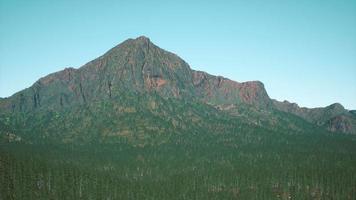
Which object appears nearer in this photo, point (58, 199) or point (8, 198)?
point (8, 198)

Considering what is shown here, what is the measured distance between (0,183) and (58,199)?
22.9 m

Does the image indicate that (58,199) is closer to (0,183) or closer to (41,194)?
(41,194)

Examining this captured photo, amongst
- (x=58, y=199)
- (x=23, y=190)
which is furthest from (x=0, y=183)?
(x=58, y=199)

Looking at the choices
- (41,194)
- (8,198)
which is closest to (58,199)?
(41,194)

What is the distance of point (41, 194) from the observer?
198 m

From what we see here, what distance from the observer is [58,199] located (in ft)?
651

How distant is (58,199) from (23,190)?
13691 millimetres

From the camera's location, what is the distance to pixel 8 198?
186375 mm

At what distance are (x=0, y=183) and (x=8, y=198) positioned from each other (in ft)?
41.0

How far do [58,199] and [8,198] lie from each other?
19832 mm

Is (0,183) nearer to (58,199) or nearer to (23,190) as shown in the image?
(23,190)

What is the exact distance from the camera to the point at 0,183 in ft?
644

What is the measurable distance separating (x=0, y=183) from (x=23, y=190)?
9.52 meters
